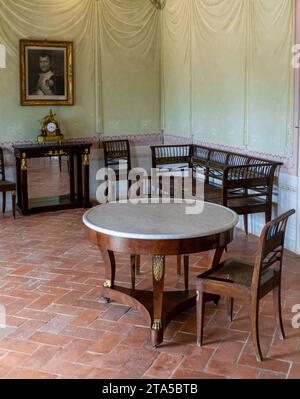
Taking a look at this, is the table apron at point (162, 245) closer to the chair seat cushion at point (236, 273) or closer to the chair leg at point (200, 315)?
the chair seat cushion at point (236, 273)

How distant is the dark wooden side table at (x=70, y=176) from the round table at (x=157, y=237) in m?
3.33

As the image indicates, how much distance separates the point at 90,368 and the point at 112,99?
5.80 meters

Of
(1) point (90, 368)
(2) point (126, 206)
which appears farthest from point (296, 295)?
(1) point (90, 368)

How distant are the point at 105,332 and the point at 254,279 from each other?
1183mm

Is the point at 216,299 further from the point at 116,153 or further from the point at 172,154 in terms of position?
the point at 116,153

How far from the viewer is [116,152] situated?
8.32 meters

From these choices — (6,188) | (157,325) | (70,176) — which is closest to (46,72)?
(70,176)

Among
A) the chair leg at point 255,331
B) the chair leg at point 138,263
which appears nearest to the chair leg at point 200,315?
the chair leg at point 255,331

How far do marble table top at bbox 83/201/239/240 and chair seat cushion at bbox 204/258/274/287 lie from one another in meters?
0.27

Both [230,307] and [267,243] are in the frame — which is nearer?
[267,243]

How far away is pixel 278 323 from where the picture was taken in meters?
3.70

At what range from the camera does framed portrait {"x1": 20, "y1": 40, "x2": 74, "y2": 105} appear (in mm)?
7656

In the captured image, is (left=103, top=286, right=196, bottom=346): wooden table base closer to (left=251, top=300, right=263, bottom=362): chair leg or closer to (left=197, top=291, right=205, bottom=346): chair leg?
(left=197, top=291, right=205, bottom=346): chair leg

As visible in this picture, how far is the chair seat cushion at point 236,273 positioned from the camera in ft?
11.4
